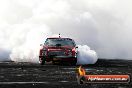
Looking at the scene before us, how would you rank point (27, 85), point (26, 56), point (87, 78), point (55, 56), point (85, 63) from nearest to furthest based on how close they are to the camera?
point (87, 78)
point (27, 85)
point (55, 56)
point (85, 63)
point (26, 56)

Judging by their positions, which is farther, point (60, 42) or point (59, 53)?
point (60, 42)

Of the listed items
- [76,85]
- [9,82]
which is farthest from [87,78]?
[9,82]

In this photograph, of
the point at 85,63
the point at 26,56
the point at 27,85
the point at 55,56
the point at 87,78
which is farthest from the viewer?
the point at 26,56

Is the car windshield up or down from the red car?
up

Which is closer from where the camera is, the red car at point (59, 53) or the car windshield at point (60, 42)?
the red car at point (59, 53)

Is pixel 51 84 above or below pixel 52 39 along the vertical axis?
below

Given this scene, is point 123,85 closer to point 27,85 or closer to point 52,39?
point 27,85

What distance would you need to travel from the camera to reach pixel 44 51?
2819cm

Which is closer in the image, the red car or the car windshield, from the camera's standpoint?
the red car

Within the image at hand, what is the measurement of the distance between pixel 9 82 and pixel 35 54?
1560cm

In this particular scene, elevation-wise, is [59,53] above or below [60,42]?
below

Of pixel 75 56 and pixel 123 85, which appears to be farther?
pixel 75 56

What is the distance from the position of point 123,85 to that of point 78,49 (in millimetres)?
15054

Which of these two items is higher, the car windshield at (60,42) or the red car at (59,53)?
the car windshield at (60,42)
